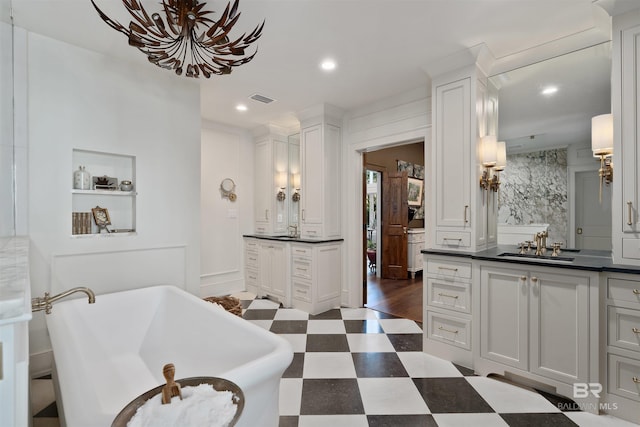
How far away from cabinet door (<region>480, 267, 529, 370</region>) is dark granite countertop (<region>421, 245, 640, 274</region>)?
97 millimetres

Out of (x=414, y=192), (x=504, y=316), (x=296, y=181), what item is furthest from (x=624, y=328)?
(x=414, y=192)

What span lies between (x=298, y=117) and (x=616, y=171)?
3277 millimetres

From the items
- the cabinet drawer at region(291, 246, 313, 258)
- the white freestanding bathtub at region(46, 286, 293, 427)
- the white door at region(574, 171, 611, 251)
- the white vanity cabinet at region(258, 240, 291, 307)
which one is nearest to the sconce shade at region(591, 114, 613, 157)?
the white door at region(574, 171, 611, 251)

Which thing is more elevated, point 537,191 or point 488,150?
point 488,150

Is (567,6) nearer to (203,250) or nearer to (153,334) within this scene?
(153,334)

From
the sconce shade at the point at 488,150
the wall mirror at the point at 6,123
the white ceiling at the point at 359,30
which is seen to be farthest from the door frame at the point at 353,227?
the wall mirror at the point at 6,123

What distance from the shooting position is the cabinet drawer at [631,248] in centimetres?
187

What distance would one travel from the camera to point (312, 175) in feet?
12.9

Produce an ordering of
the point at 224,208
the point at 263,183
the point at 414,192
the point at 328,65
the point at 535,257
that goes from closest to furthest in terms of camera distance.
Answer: the point at 535,257
the point at 328,65
the point at 224,208
the point at 263,183
the point at 414,192

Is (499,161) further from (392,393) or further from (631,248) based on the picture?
(392,393)

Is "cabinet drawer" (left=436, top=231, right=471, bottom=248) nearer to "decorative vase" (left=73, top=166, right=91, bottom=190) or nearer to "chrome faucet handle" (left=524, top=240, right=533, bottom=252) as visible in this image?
"chrome faucet handle" (left=524, top=240, right=533, bottom=252)

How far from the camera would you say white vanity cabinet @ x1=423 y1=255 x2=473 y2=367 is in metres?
2.44

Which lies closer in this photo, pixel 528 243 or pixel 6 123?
pixel 6 123

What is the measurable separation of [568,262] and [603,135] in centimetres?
91
